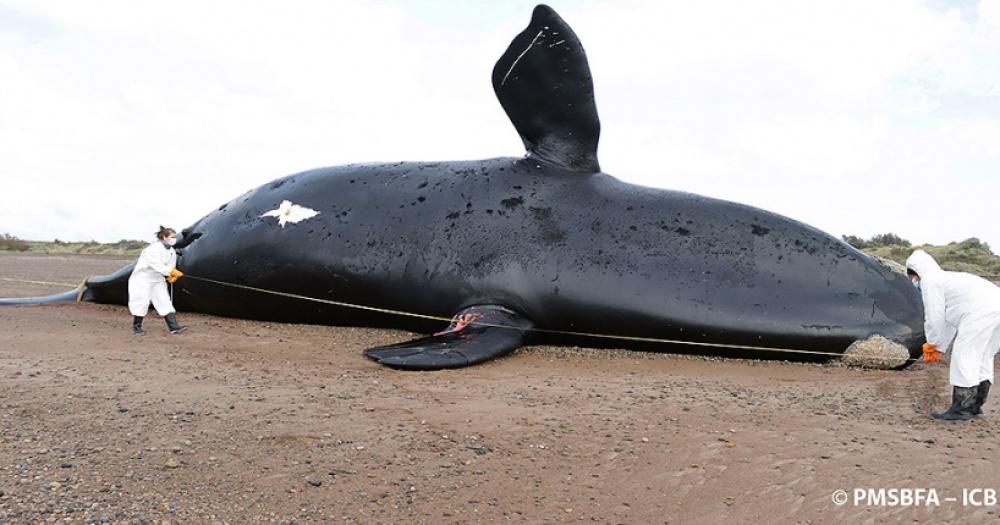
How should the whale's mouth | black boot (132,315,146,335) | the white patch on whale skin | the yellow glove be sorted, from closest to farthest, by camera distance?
the yellow glove, the whale's mouth, black boot (132,315,146,335), the white patch on whale skin

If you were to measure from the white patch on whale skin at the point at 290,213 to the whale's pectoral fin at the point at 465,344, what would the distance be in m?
2.63

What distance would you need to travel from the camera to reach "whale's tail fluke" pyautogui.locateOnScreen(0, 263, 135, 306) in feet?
35.9

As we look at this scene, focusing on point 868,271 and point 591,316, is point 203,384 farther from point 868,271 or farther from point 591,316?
point 868,271

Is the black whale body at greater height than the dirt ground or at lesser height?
greater

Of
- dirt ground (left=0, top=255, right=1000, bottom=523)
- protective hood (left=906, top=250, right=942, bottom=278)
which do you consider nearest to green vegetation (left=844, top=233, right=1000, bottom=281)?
protective hood (left=906, top=250, right=942, bottom=278)

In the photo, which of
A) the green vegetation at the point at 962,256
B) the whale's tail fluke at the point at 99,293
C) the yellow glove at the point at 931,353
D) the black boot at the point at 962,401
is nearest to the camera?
the black boot at the point at 962,401

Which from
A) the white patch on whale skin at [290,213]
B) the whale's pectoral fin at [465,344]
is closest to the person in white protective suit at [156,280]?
the white patch on whale skin at [290,213]

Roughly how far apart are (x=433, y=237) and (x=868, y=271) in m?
4.70

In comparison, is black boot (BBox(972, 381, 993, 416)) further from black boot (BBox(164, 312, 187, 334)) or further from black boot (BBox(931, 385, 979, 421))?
black boot (BBox(164, 312, 187, 334))

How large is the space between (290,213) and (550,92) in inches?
141

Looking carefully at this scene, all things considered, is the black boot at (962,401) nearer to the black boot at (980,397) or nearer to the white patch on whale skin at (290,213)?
the black boot at (980,397)

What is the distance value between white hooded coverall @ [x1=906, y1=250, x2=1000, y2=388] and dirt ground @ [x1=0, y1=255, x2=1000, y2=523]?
0.36 meters

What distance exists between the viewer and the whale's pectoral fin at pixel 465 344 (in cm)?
664

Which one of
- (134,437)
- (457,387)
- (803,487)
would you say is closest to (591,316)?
(457,387)
